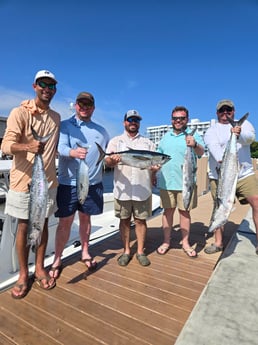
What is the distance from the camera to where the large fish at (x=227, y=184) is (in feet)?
9.20

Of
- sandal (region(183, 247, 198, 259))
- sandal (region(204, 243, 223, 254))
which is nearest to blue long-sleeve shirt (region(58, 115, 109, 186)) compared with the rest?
sandal (region(183, 247, 198, 259))

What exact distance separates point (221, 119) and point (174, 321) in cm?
246

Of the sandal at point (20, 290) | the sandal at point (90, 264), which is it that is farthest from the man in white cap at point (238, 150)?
the sandal at point (20, 290)

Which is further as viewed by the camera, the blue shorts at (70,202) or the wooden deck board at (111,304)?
the blue shorts at (70,202)

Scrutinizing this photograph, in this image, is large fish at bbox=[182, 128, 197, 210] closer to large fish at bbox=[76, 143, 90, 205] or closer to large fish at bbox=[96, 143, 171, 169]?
large fish at bbox=[96, 143, 171, 169]

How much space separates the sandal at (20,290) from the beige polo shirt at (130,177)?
4.69 feet

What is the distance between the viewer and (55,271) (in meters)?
3.04

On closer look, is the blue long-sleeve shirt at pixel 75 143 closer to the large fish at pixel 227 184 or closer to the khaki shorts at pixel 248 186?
the large fish at pixel 227 184

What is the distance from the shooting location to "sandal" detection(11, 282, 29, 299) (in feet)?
8.36

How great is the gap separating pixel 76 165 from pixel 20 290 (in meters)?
1.42

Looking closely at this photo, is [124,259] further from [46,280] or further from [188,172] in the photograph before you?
[188,172]

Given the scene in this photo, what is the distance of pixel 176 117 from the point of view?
334 centimetres

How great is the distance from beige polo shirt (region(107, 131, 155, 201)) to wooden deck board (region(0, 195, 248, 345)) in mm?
929

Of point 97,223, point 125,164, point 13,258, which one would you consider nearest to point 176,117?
point 125,164
